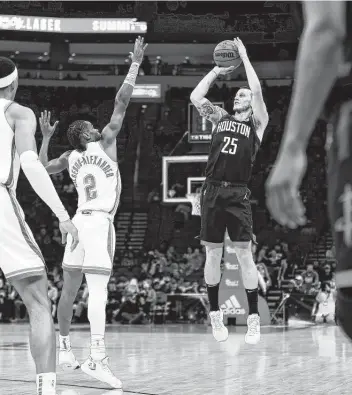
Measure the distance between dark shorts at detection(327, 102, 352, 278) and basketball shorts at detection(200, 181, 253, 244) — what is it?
4.28m

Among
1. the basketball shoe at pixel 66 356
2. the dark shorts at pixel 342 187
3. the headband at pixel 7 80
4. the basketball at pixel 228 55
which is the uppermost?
the basketball at pixel 228 55

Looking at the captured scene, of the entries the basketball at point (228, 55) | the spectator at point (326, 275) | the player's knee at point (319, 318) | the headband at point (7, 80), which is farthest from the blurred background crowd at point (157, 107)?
the headband at point (7, 80)

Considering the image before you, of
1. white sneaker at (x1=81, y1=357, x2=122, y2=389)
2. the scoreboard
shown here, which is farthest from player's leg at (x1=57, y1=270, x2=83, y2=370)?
the scoreboard

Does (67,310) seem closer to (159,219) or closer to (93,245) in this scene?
(93,245)

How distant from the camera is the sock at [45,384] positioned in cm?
393

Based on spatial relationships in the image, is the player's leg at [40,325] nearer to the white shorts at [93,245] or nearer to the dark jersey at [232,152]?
the white shorts at [93,245]

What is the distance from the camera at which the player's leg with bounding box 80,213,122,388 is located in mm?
5781

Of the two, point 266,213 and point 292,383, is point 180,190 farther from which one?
point 292,383

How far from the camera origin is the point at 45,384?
12.9 ft

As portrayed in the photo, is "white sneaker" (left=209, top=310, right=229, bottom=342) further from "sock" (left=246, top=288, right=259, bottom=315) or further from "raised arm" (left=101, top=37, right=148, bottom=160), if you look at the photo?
"raised arm" (left=101, top=37, right=148, bottom=160)

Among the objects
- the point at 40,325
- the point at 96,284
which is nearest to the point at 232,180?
the point at 96,284

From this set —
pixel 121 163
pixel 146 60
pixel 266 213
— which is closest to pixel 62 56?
pixel 146 60

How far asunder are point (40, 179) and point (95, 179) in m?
2.07

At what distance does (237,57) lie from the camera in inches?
262
